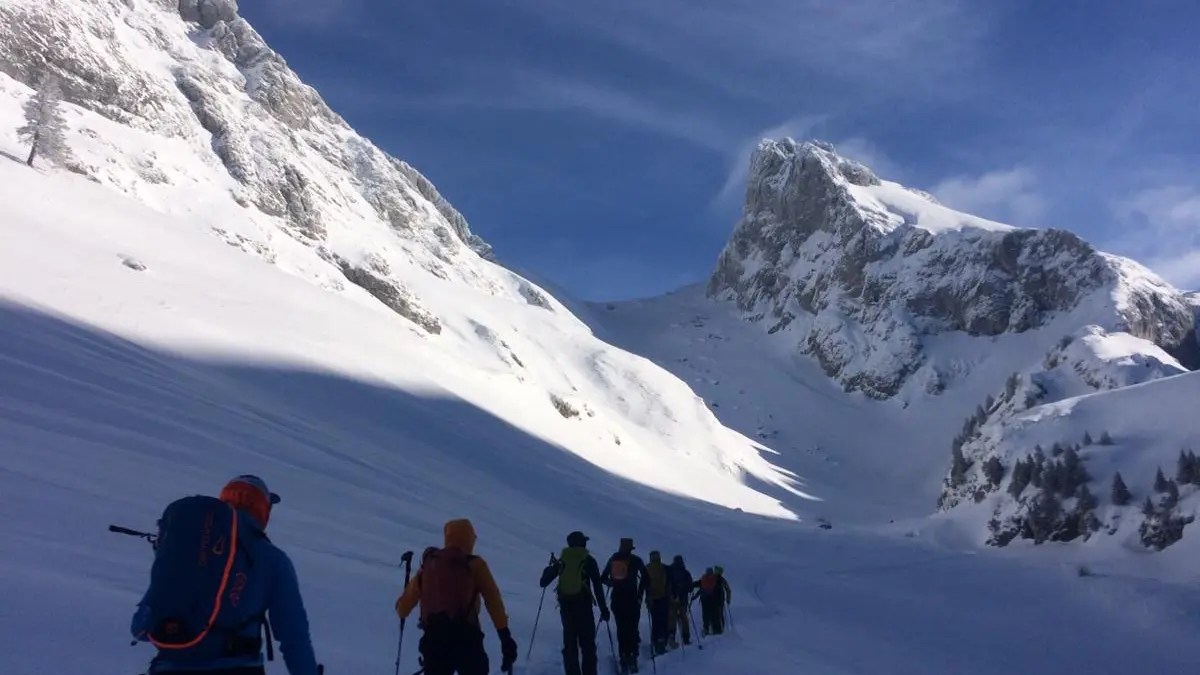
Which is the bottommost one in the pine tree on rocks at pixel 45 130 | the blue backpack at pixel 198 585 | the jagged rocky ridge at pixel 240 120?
the blue backpack at pixel 198 585

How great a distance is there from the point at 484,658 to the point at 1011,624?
2144cm

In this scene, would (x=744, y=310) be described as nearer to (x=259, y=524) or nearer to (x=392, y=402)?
(x=392, y=402)

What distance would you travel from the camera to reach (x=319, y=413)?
2602cm

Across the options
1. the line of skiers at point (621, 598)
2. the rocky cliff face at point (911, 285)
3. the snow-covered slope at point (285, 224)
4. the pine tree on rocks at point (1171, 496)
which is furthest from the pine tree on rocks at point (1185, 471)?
the rocky cliff face at point (911, 285)

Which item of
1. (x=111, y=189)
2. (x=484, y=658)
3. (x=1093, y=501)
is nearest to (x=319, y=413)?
(x=484, y=658)

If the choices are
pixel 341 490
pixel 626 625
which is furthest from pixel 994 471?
pixel 626 625

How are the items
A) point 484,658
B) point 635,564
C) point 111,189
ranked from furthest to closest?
point 111,189 < point 635,564 < point 484,658

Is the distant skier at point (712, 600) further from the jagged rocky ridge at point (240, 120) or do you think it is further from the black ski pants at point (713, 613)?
the jagged rocky ridge at point (240, 120)

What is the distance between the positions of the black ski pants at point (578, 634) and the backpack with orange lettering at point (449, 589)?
3.33 metres

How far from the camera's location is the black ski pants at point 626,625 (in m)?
11.3

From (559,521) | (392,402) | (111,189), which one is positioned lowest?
(559,521)

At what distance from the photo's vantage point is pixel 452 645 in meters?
6.38

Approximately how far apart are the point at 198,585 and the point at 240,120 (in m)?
77.6

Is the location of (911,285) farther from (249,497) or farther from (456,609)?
(249,497)
